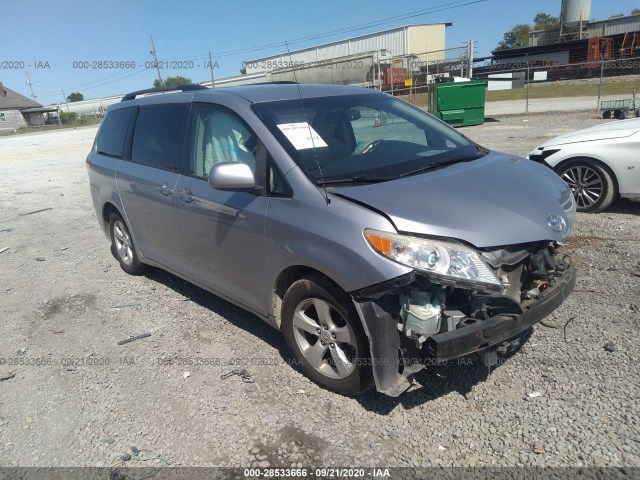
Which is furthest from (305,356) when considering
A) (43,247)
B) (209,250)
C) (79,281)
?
(43,247)

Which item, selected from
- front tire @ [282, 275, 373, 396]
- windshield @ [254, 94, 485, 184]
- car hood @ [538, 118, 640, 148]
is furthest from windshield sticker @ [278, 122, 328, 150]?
car hood @ [538, 118, 640, 148]

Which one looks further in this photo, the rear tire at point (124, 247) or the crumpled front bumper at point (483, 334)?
the rear tire at point (124, 247)

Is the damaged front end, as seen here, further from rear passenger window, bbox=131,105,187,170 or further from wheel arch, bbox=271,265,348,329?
rear passenger window, bbox=131,105,187,170

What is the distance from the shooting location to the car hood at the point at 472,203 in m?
2.57

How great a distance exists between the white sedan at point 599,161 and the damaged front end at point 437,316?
382cm

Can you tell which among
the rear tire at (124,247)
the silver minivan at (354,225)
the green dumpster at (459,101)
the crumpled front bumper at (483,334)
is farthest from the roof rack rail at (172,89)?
the green dumpster at (459,101)

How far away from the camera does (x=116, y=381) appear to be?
3.45 m

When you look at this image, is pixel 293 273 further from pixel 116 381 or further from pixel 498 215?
pixel 116 381

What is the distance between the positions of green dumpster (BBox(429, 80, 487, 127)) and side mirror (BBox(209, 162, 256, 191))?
15.0 m

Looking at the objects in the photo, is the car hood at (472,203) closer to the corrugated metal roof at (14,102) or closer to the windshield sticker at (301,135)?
the windshield sticker at (301,135)

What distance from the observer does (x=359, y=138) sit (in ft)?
11.8

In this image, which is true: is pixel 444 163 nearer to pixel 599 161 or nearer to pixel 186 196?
pixel 186 196

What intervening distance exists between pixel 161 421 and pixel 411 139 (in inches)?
108

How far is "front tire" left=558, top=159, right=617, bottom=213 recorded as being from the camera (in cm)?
576
